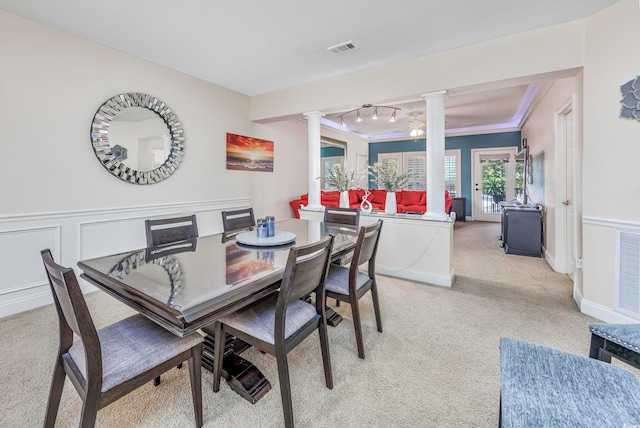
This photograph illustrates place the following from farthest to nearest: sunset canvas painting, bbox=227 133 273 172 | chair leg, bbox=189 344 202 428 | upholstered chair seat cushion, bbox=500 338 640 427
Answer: sunset canvas painting, bbox=227 133 273 172, chair leg, bbox=189 344 202 428, upholstered chair seat cushion, bbox=500 338 640 427

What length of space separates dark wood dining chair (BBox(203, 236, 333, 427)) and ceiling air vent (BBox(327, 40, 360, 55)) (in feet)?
7.67

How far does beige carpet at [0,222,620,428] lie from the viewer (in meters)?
1.42

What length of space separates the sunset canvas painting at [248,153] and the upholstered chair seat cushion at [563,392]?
4.06m

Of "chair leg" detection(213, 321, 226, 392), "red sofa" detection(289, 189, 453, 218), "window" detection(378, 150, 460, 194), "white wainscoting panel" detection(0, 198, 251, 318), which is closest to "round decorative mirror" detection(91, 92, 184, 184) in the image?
"white wainscoting panel" detection(0, 198, 251, 318)

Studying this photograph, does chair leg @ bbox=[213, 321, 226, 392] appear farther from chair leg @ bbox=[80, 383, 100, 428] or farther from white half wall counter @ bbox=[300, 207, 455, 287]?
white half wall counter @ bbox=[300, 207, 455, 287]

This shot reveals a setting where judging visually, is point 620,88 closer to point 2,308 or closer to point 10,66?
point 10,66

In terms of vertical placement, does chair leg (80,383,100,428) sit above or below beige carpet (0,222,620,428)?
above

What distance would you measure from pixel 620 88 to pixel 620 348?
2.12 m

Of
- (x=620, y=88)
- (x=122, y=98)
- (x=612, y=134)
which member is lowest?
(x=612, y=134)

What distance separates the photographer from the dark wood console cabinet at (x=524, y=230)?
14.2ft

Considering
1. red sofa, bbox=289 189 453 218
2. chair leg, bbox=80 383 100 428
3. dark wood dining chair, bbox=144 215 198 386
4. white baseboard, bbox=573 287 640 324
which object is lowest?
white baseboard, bbox=573 287 640 324

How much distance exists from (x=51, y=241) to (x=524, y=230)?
597cm

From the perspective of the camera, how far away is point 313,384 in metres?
1.64

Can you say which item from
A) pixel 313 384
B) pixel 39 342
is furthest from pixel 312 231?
pixel 39 342
